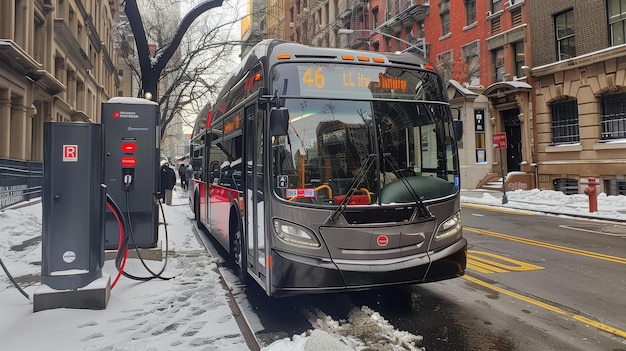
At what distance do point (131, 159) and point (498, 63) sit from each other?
2434cm

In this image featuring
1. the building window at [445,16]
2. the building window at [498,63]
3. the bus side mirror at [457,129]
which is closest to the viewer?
the bus side mirror at [457,129]

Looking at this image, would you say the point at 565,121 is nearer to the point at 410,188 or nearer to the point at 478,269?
the point at 478,269

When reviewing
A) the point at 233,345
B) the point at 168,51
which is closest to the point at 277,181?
the point at 233,345

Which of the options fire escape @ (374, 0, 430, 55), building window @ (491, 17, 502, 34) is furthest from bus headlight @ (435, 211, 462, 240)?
fire escape @ (374, 0, 430, 55)

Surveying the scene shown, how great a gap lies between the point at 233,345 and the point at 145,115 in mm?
4317

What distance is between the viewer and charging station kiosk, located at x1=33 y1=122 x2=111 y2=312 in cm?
502

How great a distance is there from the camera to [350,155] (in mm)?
4949

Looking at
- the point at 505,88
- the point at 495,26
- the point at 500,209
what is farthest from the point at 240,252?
the point at 495,26

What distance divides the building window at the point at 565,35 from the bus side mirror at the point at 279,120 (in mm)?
22140

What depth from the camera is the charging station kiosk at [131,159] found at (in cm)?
697

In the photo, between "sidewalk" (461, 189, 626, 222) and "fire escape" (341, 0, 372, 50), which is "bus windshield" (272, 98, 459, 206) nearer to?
"sidewalk" (461, 189, 626, 222)

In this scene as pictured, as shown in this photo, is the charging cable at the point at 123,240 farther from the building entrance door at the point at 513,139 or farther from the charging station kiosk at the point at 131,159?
the building entrance door at the point at 513,139

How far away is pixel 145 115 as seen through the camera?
7.05m

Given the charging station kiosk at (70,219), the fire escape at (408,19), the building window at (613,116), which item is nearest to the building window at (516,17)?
the fire escape at (408,19)
